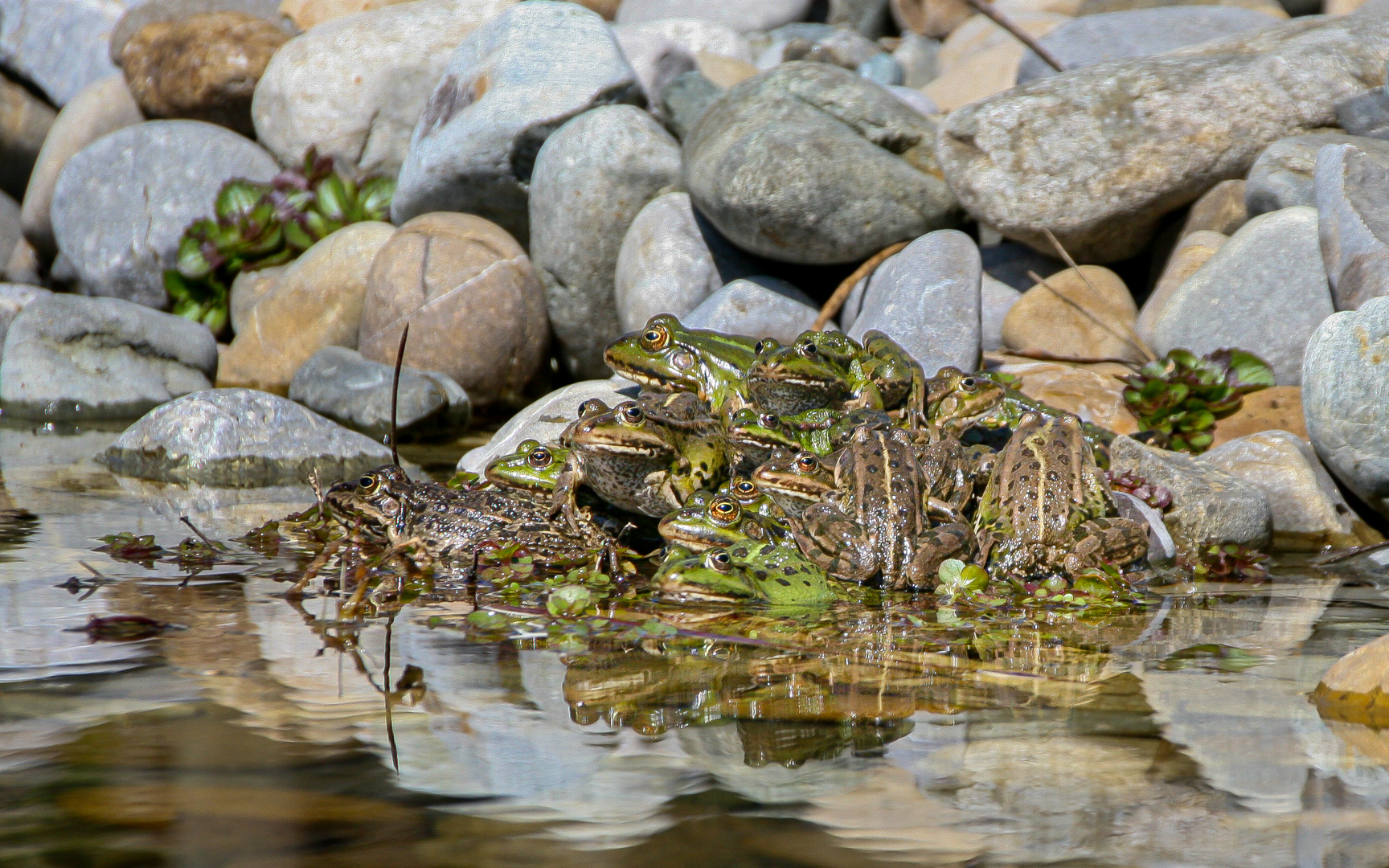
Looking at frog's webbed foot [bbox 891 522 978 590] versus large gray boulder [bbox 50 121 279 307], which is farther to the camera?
large gray boulder [bbox 50 121 279 307]

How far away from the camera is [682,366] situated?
6773mm

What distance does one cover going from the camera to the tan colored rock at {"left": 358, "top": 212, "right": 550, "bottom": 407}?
1102 centimetres

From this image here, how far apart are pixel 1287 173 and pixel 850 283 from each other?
331cm

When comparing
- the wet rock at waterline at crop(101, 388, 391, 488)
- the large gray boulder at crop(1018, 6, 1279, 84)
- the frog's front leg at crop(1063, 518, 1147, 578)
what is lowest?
the frog's front leg at crop(1063, 518, 1147, 578)

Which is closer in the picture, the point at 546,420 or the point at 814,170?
the point at 546,420

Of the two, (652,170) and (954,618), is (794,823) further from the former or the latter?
(652,170)

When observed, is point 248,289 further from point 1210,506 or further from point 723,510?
point 1210,506

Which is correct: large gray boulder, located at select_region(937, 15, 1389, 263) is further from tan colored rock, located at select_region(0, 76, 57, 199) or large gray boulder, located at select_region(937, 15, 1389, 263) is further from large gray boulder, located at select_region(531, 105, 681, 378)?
tan colored rock, located at select_region(0, 76, 57, 199)

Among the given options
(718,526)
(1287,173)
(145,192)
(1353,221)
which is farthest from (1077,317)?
(145,192)

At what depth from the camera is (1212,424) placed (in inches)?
299

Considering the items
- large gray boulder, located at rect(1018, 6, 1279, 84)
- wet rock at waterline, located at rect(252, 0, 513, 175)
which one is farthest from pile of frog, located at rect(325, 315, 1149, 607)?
wet rock at waterline, located at rect(252, 0, 513, 175)

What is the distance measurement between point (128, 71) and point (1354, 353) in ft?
48.2

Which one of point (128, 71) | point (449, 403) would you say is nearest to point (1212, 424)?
point (449, 403)

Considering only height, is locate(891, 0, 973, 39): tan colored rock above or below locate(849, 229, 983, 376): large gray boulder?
above
